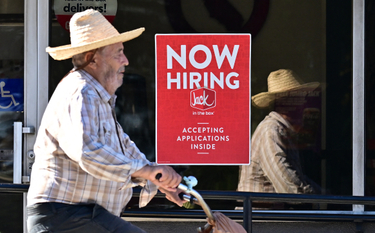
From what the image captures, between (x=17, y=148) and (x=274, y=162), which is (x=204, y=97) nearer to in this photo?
(x=274, y=162)

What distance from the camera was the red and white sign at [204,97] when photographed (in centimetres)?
454

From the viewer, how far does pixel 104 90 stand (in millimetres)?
2354

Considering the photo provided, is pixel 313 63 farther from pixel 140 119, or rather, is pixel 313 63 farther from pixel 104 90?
pixel 104 90

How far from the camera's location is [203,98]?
455cm

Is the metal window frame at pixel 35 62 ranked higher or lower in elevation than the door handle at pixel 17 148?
higher

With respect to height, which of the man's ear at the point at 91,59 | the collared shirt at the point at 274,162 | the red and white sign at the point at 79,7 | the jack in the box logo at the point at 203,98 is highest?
the red and white sign at the point at 79,7

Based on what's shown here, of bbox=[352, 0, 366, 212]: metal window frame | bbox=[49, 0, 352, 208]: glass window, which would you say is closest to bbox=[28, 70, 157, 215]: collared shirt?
bbox=[49, 0, 352, 208]: glass window

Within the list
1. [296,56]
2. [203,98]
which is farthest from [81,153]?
[296,56]

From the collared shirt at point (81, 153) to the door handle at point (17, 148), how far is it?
2.35 meters

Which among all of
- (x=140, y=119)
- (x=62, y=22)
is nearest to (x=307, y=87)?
(x=140, y=119)

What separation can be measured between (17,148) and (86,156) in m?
2.70

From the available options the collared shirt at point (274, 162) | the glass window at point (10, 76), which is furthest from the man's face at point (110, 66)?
the glass window at point (10, 76)

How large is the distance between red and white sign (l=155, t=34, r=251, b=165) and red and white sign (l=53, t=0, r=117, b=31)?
1.68 feet

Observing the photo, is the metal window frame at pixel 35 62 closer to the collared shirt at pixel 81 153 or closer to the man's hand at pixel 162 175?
the collared shirt at pixel 81 153
